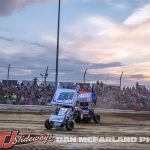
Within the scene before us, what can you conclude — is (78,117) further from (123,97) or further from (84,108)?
(123,97)

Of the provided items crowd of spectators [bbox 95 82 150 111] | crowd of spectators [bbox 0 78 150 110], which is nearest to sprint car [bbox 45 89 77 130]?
crowd of spectators [bbox 0 78 150 110]

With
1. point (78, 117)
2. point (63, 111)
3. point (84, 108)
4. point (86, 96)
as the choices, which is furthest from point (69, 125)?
point (84, 108)

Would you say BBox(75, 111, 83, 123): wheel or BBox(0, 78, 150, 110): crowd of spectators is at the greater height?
BBox(0, 78, 150, 110): crowd of spectators

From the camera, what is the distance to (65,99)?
68.7 ft

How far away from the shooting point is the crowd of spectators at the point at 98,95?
145ft

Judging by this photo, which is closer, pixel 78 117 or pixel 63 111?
pixel 63 111

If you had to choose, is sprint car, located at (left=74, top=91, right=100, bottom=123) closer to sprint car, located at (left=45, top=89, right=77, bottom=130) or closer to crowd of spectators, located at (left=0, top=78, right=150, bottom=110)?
sprint car, located at (left=45, top=89, right=77, bottom=130)

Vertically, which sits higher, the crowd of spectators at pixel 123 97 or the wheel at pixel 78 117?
the crowd of spectators at pixel 123 97

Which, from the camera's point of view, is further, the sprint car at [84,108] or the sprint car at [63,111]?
the sprint car at [84,108]

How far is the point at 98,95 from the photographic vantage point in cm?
4566

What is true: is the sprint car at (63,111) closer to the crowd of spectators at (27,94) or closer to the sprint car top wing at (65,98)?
the sprint car top wing at (65,98)

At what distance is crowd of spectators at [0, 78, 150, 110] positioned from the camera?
4431 cm

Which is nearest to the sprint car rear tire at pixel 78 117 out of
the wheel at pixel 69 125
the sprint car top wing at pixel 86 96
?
the sprint car top wing at pixel 86 96

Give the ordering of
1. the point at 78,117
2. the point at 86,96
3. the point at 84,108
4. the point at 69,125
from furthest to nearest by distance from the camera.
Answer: the point at 84,108, the point at 78,117, the point at 86,96, the point at 69,125
